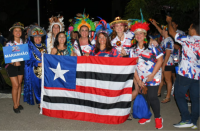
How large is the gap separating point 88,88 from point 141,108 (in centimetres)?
111

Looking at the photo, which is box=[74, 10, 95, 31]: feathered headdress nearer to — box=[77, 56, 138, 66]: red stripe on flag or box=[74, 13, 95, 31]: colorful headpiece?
box=[74, 13, 95, 31]: colorful headpiece

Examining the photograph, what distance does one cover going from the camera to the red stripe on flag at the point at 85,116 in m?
3.99

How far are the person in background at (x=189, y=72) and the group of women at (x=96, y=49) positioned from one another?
0.42 metres

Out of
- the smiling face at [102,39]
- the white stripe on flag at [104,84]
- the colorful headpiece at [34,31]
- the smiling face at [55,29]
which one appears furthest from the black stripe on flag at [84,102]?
the smiling face at [55,29]

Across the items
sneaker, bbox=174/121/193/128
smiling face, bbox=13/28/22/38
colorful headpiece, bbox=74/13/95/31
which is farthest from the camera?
colorful headpiece, bbox=74/13/95/31

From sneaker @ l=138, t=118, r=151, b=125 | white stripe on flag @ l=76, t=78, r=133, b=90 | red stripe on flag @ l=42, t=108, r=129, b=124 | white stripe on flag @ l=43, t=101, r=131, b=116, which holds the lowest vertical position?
sneaker @ l=138, t=118, r=151, b=125

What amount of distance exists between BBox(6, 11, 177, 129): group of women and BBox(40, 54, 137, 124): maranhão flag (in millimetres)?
250

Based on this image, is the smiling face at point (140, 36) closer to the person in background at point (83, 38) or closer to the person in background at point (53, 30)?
the person in background at point (83, 38)

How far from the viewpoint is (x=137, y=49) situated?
13.0ft

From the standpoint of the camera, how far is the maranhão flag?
155 inches

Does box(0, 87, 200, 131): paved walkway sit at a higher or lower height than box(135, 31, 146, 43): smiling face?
lower

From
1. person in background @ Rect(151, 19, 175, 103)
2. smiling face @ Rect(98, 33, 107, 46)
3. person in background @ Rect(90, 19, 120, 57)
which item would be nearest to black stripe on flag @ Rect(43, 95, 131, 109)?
person in background @ Rect(90, 19, 120, 57)

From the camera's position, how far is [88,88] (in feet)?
13.5

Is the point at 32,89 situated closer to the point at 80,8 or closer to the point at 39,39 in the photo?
the point at 39,39
